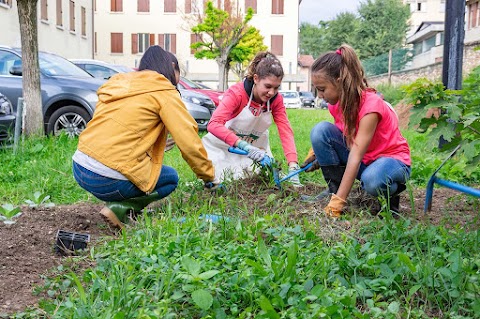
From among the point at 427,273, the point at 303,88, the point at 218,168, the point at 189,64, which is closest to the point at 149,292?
the point at 427,273

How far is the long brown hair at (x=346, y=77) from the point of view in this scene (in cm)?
369

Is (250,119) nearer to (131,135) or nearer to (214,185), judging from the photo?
(214,185)

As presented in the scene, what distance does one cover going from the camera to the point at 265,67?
15.1 feet

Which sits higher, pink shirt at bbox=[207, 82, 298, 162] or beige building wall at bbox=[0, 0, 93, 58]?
beige building wall at bbox=[0, 0, 93, 58]

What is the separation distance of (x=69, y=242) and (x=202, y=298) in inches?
51.3

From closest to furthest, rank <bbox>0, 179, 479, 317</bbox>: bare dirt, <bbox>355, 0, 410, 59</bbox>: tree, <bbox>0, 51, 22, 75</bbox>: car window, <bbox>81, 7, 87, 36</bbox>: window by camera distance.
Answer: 1. <bbox>0, 179, 479, 317</bbox>: bare dirt
2. <bbox>0, 51, 22, 75</bbox>: car window
3. <bbox>81, 7, 87, 36</bbox>: window
4. <bbox>355, 0, 410, 59</bbox>: tree

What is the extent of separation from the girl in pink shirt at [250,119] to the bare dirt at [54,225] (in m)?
0.34

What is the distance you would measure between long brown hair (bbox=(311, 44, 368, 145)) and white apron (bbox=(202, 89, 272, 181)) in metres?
1.28

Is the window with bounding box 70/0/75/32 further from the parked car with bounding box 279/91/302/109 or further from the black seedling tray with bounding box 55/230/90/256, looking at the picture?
the black seedling tray with bounding box 55/230/90/256

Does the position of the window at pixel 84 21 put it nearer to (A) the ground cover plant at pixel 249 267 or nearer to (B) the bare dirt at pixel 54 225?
(B) the bare dirt at pixel 54 225

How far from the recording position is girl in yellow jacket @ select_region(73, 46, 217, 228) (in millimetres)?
3674

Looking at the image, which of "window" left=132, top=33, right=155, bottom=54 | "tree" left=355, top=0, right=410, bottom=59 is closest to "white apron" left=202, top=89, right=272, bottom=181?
"window" left=132, top=33, right=155, bottom=54

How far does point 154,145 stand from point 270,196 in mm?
798

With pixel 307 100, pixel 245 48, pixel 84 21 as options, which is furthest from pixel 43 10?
pixel 307 100
